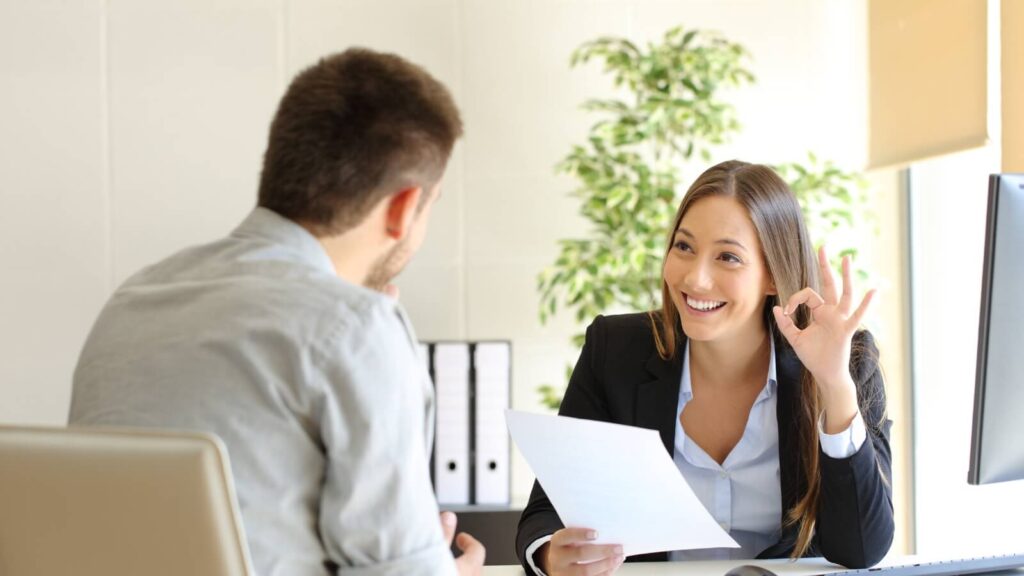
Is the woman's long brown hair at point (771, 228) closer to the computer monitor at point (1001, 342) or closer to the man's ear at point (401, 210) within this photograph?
the computer monitor at point (1001, 342)

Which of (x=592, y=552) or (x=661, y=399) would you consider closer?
(x=592, y=552)

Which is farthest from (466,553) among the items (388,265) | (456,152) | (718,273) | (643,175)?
(456,152)

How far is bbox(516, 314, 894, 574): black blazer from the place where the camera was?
5.29 feet

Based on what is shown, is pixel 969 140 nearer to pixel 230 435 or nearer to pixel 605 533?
pixel 605 533

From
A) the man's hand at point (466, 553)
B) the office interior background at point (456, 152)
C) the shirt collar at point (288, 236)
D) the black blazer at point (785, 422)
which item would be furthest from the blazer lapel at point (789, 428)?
the office interior background at point (456, 152)

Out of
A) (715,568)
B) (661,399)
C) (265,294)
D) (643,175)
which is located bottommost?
(715,568)

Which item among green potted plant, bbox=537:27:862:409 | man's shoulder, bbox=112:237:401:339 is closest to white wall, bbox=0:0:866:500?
green potted plant, bbox=537:27:862:409

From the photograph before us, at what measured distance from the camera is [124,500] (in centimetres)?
91

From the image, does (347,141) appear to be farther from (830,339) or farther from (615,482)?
(830,339)

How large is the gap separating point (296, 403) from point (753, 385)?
1137mm

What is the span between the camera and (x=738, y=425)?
6.16ft

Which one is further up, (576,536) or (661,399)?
(661,399)

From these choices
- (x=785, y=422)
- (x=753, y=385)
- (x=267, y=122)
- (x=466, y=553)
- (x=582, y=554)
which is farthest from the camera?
(x=267, y=122)

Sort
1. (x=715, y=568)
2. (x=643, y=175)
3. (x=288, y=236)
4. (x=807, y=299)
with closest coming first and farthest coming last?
(x=288, y=236)
(x=715, y=568)
(x=807, y=299)
(x=643, y=175)
